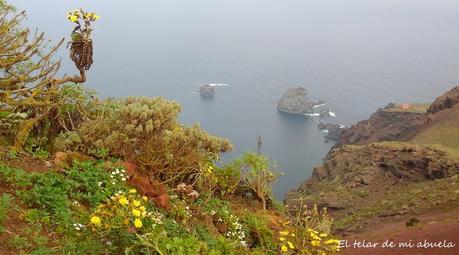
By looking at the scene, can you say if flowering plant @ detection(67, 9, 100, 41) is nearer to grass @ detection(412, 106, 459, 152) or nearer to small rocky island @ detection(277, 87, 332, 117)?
grass @ detection(412, 106, 459, 152)

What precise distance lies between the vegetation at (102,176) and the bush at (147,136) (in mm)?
24

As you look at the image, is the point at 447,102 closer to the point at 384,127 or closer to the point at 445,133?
the point at 445,133

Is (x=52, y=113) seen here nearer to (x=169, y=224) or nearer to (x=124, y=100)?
(x=124, y=100)

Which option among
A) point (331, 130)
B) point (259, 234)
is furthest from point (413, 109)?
point (259, 234)

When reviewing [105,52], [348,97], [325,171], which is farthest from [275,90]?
[325,171]

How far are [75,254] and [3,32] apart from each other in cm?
491

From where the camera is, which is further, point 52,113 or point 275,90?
point 275,90

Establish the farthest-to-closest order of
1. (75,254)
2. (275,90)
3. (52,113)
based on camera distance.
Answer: (275,90), (52,113), (75,254)

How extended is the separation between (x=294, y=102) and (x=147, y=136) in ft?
312

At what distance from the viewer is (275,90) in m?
116

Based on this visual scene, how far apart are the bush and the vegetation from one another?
0.08 feet

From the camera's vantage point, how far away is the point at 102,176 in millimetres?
7863

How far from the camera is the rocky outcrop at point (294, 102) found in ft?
342

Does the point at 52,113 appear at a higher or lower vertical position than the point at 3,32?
lower
